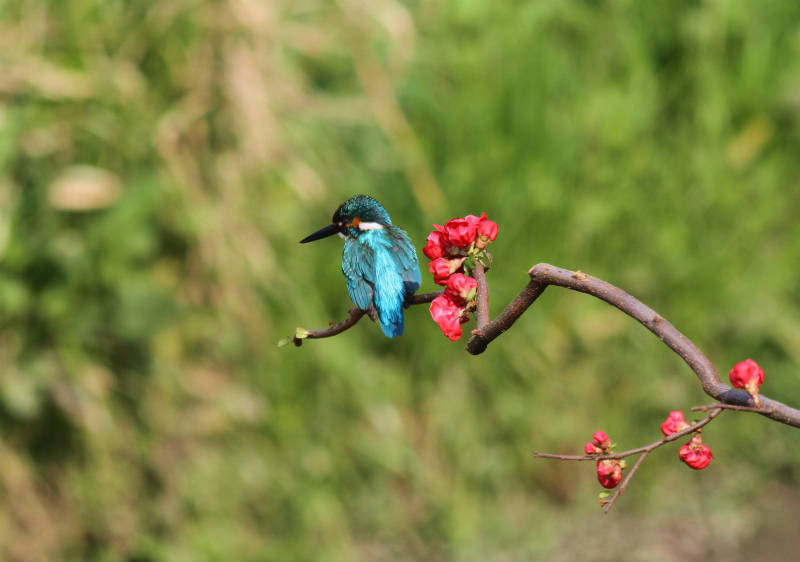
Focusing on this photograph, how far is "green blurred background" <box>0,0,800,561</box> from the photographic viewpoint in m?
3.29

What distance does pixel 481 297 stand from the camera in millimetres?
780

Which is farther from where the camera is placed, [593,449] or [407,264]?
[407,264]

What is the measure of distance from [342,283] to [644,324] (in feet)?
9.93

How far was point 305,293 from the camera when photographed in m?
3.63

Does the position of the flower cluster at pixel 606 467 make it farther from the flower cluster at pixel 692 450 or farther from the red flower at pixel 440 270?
the red flower at pixel 440 270

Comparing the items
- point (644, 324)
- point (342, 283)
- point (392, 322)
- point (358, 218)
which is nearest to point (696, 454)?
point (644, 324)

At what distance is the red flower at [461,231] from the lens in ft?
2.73

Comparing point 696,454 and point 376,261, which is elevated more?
point 376,261

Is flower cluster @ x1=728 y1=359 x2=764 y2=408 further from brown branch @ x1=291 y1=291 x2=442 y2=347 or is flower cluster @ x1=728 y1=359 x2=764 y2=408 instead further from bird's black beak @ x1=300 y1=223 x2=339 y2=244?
bird's black beak @ x1=300 y1=223 x2=339 y2=244

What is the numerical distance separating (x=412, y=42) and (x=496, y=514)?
1976 millimetres

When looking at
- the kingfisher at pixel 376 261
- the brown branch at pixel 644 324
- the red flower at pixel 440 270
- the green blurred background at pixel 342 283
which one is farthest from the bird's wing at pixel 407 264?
the green blurred background at pixel 342 283

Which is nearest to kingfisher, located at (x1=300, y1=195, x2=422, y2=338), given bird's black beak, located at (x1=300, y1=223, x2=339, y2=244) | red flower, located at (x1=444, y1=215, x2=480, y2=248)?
bird's black beak, located at (x1=300, y1=223, x2=339, y2=244)

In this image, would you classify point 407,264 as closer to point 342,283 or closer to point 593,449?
point 593,449

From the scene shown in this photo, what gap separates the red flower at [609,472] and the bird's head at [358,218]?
1.12ft
